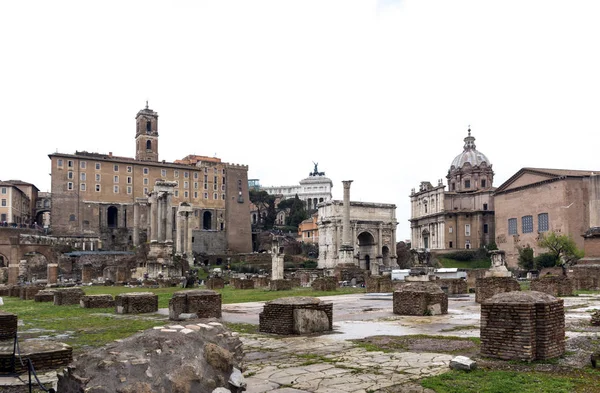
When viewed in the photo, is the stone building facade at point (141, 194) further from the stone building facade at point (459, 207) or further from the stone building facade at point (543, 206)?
the stone building facade at point (543, 206)

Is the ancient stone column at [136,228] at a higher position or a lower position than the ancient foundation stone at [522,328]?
higher

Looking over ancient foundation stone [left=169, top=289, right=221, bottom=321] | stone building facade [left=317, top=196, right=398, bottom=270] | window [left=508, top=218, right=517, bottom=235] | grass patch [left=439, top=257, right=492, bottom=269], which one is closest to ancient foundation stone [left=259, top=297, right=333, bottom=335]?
ancient foundation stone [left=169, top=289, right=221, bottom=321]

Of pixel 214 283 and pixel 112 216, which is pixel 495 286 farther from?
pixel 112 216

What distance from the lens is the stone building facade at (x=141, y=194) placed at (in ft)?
246

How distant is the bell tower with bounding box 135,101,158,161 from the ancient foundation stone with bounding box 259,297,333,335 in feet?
261

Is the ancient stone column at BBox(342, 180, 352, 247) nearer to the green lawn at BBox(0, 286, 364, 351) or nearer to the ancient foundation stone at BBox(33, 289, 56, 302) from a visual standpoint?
the ancient foundation stone at BBox(33, 289, 56, 302)

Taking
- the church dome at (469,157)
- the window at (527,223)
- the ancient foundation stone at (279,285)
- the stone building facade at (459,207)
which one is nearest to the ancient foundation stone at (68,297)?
the ancient foundation stone at (279,285)

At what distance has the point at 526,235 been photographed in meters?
66.1

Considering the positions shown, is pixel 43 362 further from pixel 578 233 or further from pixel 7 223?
pixel 7 223

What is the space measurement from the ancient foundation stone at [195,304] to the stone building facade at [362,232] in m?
59.0

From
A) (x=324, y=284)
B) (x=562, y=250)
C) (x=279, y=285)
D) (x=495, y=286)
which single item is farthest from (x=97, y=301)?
(x=562, y=250)

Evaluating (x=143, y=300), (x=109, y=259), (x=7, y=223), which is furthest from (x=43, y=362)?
(x=7, y=223)

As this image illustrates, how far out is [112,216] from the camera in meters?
80.2

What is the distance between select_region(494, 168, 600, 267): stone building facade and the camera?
59.1m
